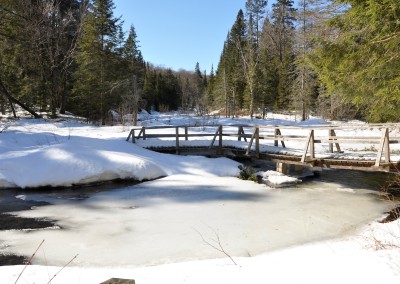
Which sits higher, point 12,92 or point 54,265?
point 12,92

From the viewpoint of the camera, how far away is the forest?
8273mm

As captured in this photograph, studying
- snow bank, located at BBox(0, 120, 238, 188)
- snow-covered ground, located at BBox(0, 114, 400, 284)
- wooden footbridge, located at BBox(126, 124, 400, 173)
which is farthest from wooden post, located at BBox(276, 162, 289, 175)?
snow bank, located at BBox(0, 120, 238, 188)

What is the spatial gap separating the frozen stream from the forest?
298cm

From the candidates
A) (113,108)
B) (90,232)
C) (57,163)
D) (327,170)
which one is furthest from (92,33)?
(90,232)

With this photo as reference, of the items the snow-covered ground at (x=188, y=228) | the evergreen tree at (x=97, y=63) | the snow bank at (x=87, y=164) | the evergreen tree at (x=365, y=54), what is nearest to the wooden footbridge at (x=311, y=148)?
the snow-covered ground at (x=188, y=228)

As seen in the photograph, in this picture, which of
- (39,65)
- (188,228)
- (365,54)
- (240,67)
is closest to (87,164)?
(188,228)

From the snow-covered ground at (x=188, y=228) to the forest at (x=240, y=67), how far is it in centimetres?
336

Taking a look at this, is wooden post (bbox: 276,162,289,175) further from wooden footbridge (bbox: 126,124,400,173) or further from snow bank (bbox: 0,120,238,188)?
snow bank (bbox: 0,120,238,188)

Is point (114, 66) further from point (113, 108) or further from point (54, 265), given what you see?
point (54, 265)

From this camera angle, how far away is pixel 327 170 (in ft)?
47.6

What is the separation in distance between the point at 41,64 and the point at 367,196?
92.4 ft

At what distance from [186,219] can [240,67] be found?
1816 inches

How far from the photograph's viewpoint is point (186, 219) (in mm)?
7824

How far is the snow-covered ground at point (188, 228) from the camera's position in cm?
489
